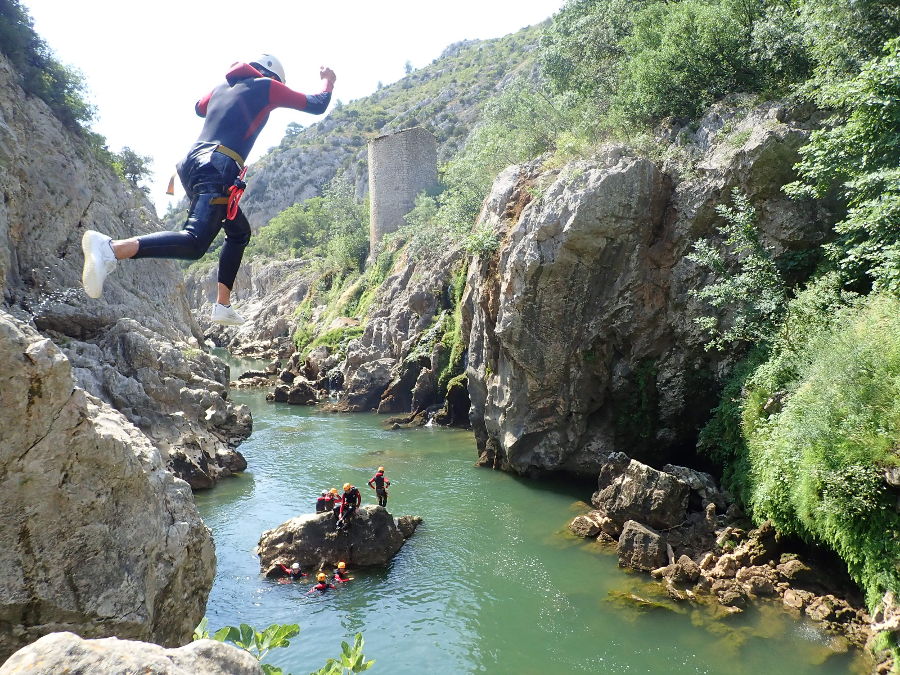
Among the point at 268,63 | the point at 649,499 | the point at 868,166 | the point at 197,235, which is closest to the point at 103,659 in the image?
the point at 197,235

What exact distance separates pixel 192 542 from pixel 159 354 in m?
Result: 15.9

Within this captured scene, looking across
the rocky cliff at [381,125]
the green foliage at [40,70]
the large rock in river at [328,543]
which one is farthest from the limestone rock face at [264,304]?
the large rock in river at [328,543]

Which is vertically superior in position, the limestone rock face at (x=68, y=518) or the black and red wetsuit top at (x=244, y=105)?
the black and red wetsuit top at (x=244, y=105)

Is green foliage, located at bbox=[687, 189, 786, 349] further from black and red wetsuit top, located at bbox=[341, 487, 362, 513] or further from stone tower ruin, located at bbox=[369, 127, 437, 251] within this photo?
stone tower ruin, located at bbox=[369, 127, 437, 251]

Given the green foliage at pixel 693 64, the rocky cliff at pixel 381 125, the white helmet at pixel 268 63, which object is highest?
the rocky cliff at pixel 381 125

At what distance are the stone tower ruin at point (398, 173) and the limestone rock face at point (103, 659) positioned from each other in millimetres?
49398

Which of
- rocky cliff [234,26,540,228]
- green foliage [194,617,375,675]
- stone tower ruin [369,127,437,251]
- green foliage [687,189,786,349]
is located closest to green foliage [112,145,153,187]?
stone tower ruin [369,127,437,251]

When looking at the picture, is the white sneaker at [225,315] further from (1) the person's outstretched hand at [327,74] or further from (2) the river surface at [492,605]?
(2) the river surface at [492,605]

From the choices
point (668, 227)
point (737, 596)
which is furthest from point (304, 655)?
point (668, 227)

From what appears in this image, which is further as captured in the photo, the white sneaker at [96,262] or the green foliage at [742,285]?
the green foliage at [742,285]

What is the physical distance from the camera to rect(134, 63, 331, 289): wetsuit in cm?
416

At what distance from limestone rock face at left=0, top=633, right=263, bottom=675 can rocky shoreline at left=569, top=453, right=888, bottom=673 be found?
10.2 meters

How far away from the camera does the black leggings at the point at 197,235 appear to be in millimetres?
4078

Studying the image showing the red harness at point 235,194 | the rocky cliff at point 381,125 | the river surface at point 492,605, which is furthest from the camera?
the rocky cliff at point 381,125
